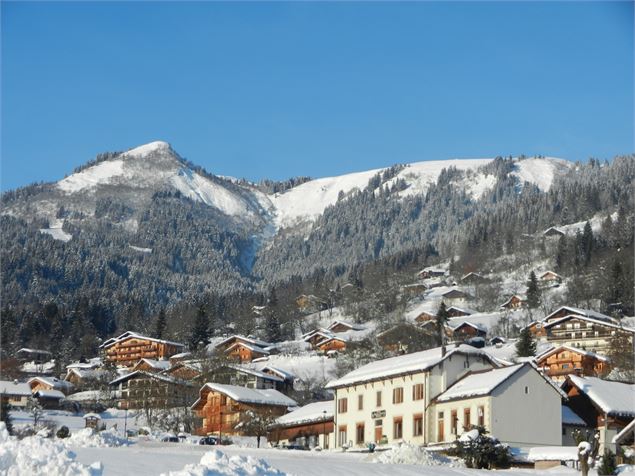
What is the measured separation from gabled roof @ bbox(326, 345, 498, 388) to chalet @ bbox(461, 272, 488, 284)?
383ft

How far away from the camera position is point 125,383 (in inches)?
4594

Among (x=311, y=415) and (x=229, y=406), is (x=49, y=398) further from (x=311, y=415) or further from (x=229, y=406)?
(x=311, y=415)

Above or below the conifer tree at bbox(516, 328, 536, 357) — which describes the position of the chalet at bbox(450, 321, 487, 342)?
above

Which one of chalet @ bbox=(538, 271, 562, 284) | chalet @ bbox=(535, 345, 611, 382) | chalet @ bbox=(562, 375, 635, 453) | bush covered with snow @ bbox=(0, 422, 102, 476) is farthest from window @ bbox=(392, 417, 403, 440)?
chalet @ bbox=(538, 271, 562, 284)

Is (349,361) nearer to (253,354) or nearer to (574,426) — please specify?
(253,354)

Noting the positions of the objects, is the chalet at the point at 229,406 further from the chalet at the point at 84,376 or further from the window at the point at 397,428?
the chalet at the point at 84,376

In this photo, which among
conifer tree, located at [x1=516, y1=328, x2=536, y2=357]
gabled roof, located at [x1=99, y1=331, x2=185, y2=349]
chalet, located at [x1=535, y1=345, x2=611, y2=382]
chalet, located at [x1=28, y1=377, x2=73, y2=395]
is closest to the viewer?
chalet, located at [x1=535, y1=345, x2=611, y2=382]

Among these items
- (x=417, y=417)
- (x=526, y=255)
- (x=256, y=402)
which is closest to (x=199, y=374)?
(x=256, y=402)

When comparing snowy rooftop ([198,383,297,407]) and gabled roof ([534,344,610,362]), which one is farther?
gabled roof ([534,344,610,362])

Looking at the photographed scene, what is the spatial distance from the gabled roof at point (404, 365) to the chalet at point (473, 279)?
11686cm

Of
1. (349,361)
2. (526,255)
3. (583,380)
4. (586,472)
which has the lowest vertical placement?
(586,472)

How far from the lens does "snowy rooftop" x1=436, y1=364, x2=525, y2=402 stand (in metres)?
57.2

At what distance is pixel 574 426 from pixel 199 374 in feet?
179

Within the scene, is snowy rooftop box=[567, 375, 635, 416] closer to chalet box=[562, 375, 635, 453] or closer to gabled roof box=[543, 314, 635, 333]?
chalet box=[562, 375, 635, 453]
